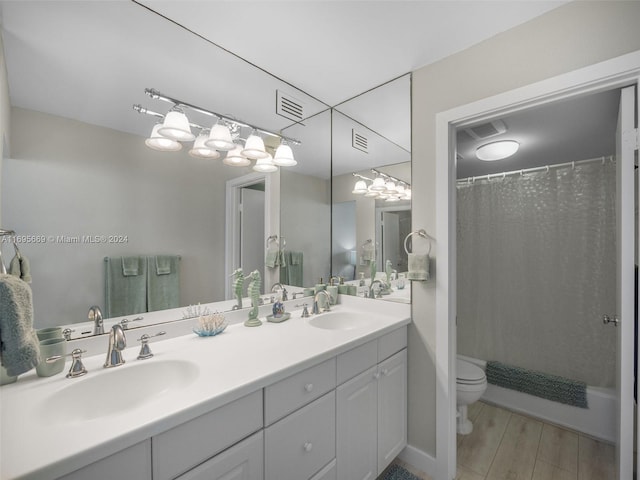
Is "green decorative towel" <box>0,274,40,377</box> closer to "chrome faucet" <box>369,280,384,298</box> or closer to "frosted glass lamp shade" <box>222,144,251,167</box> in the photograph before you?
"frosted glass lamp shade" <box>222,144,251,167</box>

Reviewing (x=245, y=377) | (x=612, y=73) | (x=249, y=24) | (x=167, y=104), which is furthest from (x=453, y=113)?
(x=245, y=377)

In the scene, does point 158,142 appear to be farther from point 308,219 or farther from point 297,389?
point 297,389

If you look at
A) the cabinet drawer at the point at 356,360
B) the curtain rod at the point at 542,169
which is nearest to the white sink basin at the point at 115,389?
the cabinet drawer at the point at 356,360

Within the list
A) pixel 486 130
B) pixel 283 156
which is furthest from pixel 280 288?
pixel 486 130

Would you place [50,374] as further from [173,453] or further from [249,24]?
[249,24]

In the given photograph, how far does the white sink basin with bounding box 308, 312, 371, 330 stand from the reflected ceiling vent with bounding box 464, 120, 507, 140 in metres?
1.67

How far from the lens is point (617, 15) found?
115 cm

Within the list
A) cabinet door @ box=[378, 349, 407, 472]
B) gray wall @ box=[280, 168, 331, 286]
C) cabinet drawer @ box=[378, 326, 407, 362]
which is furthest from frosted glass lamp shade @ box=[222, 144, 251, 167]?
cabinet door @ box=[378, 349, 407, 472]

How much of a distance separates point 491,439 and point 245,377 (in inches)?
77.5

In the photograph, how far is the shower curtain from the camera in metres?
2.20

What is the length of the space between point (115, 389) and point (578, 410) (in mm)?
2855

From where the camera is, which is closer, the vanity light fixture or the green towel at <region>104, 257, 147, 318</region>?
the green towel at <region>104, 257, 147, 318</region>

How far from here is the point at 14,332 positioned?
2.31ft

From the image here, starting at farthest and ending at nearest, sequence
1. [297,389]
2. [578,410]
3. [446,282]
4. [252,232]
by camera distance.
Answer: [578,410] < [252,232] < [446,282] < [297,389]
